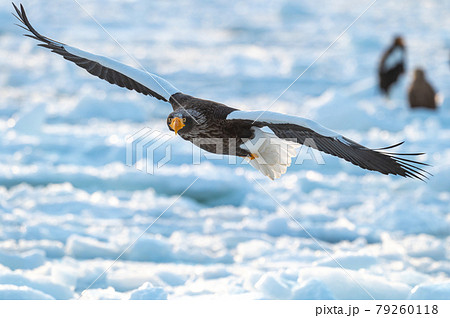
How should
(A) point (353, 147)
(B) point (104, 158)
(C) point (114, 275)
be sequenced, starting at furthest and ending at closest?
(B) point (104, 158) < (C) point (114, 275) < (A) point (353, 147)

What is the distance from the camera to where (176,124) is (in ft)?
17.0

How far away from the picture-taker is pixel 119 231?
24.5 ft

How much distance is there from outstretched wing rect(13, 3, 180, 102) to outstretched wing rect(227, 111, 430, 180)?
1223mm

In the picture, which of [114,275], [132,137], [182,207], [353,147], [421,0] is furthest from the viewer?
[421,0]

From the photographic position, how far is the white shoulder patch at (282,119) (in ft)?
15.0

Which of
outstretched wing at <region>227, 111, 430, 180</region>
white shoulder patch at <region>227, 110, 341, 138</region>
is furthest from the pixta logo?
outstretched wing at <region>227, 111, 430, 180</region>

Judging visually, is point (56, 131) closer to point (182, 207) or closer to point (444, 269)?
point (182, 207)

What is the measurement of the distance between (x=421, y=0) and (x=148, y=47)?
12337 millimetres

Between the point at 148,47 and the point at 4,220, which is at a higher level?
the point at 148,47

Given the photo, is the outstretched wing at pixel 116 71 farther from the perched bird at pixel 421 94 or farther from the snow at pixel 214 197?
the perched bird at pixel 421 94

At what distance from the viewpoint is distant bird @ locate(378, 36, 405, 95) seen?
526 inches

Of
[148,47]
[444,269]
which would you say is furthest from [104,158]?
[148,47]

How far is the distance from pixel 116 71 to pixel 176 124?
1029 mm

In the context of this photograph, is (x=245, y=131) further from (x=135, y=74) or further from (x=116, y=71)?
(x=116, y=71)
